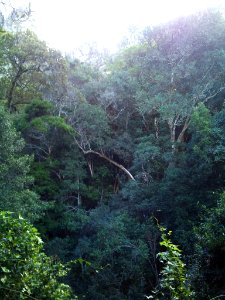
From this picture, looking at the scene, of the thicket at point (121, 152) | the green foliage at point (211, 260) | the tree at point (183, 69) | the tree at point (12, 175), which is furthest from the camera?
the tree at point (183, 69)

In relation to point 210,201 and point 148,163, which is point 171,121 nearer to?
point 148,163

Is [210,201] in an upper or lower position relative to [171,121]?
lower

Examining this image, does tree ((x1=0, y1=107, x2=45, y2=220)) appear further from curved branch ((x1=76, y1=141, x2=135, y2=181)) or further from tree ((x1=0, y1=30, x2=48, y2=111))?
curved branch ((x1=76, y1=141, x2=135, y2=181))

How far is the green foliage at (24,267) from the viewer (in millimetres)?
2217

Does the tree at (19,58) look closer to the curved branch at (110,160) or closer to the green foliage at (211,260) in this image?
the curved branch at (110,160)

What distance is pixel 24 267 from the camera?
2.36m

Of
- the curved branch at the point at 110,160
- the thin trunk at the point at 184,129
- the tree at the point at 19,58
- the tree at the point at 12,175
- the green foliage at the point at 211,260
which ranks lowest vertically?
the green foliage at the point at 211,260

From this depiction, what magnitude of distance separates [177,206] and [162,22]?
8.08m

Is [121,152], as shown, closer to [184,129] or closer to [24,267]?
[184,129]

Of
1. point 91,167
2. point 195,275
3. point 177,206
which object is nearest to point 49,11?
point 91,167

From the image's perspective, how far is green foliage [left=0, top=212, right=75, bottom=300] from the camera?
7.27ft

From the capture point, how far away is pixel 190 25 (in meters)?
13.8

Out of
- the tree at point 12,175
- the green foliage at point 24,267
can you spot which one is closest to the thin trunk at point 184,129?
the tree at point 12,175

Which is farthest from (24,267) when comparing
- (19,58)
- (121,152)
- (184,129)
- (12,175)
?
(121,152)
